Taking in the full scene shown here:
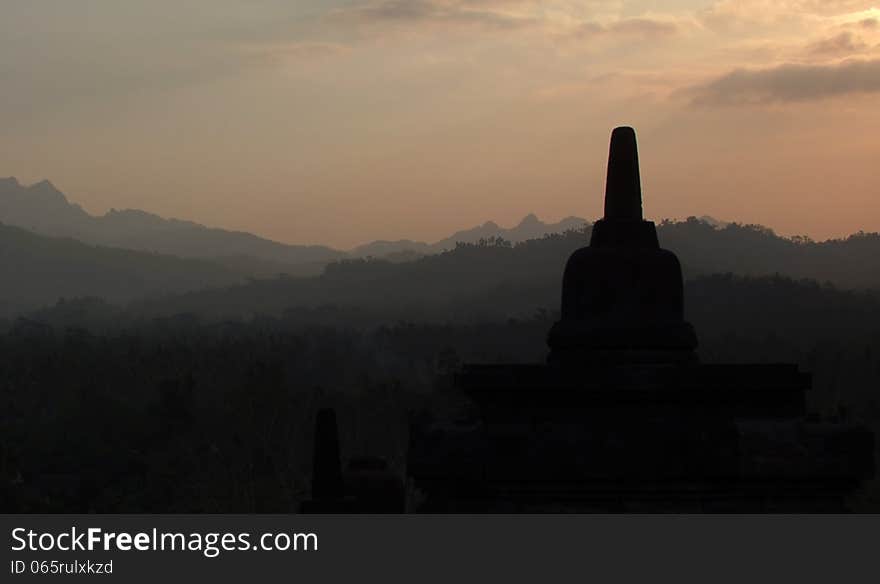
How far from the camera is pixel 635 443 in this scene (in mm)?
8523

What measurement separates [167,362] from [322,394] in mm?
29999

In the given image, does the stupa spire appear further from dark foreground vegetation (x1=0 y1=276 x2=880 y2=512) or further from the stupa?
dark foreground vegetation (x1=0 y1=276 x2=880 y2=512)

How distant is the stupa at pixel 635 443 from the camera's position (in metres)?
8.48

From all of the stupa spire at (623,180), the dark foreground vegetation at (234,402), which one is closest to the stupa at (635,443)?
the stupa spire at (623,180)

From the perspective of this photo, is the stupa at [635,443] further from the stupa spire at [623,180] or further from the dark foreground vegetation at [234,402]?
the dark foreground vegetation at [234,402]

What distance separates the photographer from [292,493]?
214 feet

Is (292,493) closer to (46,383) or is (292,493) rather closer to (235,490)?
(235,490)

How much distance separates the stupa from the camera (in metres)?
8.48

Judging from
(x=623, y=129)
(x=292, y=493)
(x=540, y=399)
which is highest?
(x=623, y=129)

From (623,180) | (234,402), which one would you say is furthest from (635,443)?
(234,402)

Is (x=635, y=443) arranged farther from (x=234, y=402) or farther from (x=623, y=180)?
(x=234, y=402)

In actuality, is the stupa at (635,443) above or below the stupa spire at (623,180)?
below

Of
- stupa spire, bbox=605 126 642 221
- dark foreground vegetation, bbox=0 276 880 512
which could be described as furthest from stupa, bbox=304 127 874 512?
dark foreground vegetation, bbox=0 276 880 512
